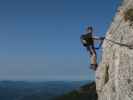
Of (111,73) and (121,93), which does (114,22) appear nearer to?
(111,73)

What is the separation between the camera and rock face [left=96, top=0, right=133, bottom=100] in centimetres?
2230

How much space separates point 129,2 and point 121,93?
6807 millimetres

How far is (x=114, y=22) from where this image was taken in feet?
87.1

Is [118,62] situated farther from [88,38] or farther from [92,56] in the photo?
[92,56]

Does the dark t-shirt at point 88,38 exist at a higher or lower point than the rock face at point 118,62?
higher

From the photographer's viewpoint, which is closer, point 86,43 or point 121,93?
point 121,93

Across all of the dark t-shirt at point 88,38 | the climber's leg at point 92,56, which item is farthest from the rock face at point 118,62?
the dark t-shirt at point 88,38

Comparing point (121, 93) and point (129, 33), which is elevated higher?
point (129, 33)

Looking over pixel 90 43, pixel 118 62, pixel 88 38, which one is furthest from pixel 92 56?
pixel 118 62

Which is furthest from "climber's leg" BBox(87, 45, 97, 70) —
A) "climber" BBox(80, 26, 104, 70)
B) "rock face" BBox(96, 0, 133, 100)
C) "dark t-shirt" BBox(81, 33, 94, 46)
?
"rock face" BBox(96, 0, 133, 100)

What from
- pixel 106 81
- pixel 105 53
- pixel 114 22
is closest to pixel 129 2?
pixel 114 22

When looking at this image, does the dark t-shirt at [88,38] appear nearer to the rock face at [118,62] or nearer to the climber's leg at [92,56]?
the climber's leg at [92,56]

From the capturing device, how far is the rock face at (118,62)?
22.3m

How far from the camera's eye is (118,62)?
77.3ft
